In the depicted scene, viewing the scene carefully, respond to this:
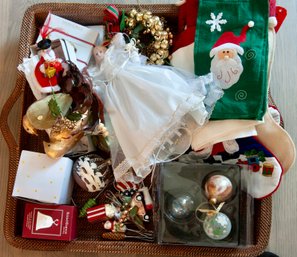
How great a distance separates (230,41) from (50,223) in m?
0.53

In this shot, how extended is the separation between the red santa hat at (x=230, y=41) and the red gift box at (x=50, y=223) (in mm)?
449

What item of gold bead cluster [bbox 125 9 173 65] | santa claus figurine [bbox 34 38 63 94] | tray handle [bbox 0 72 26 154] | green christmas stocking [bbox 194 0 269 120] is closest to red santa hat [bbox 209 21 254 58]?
green christmas stocking [bbox 194 0 269 120]

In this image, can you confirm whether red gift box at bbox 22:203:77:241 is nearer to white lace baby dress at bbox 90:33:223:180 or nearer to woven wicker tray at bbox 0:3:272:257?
woven wicker tray at bbox 0:3:272:257

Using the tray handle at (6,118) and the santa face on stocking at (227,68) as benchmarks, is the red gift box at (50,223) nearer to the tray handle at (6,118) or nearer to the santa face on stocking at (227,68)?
the tray handle at (6,118)

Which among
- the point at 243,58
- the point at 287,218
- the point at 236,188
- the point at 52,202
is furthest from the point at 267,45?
the point at 52,202

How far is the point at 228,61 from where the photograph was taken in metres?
0.90

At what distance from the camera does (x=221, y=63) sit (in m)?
0.91

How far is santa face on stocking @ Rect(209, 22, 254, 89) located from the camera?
2.96 ft

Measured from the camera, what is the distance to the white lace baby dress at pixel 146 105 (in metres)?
0.85

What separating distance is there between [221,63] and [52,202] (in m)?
0.45

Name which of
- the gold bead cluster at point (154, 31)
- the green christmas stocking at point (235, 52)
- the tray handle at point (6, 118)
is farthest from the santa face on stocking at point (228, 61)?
the tray handle at point (6, 118)

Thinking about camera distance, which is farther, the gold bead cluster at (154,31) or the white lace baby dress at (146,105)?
the gold bead cluster at (154,31)

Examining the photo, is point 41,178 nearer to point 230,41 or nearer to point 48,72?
point 48,72

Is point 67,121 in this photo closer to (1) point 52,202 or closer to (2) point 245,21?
(1) point 52,202
